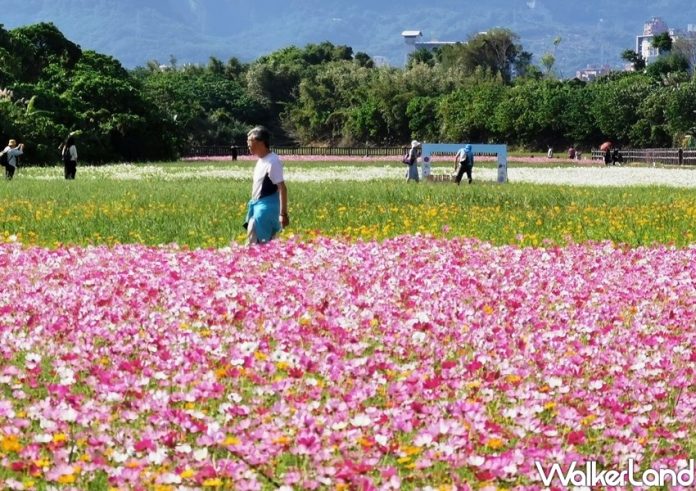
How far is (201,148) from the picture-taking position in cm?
9531

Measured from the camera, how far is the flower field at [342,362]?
5.93 metres

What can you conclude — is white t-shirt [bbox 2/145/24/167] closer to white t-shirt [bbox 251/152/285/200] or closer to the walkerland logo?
white t-shirt [bbox 251/152/285/200]

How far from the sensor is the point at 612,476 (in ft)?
19.6

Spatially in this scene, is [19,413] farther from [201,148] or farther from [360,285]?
[201,148]

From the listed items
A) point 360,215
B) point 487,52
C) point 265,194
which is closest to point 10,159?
point 360,215

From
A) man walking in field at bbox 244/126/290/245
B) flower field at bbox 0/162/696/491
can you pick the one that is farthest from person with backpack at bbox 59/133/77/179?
man walking in field at bbox 244/126/290/245

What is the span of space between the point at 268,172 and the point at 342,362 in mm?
6199

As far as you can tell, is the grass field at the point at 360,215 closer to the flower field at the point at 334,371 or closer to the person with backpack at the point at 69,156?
the flower field at the point at 334,371

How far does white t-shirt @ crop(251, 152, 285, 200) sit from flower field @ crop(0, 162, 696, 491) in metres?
0.71

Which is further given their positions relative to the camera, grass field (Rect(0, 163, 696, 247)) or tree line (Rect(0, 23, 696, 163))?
tree line (Rect(0, 23, 696, 163))

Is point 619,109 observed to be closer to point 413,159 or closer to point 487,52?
point 413,159

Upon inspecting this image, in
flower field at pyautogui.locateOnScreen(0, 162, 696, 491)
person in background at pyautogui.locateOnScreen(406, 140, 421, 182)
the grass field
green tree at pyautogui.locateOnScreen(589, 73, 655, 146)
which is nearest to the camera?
flower field at pyautogui.locateOnScreen(0, 162, 696, 491)

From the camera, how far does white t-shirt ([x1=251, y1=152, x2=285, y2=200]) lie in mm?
13742

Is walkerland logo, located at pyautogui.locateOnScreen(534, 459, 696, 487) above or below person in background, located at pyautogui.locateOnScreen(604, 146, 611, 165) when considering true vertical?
above
